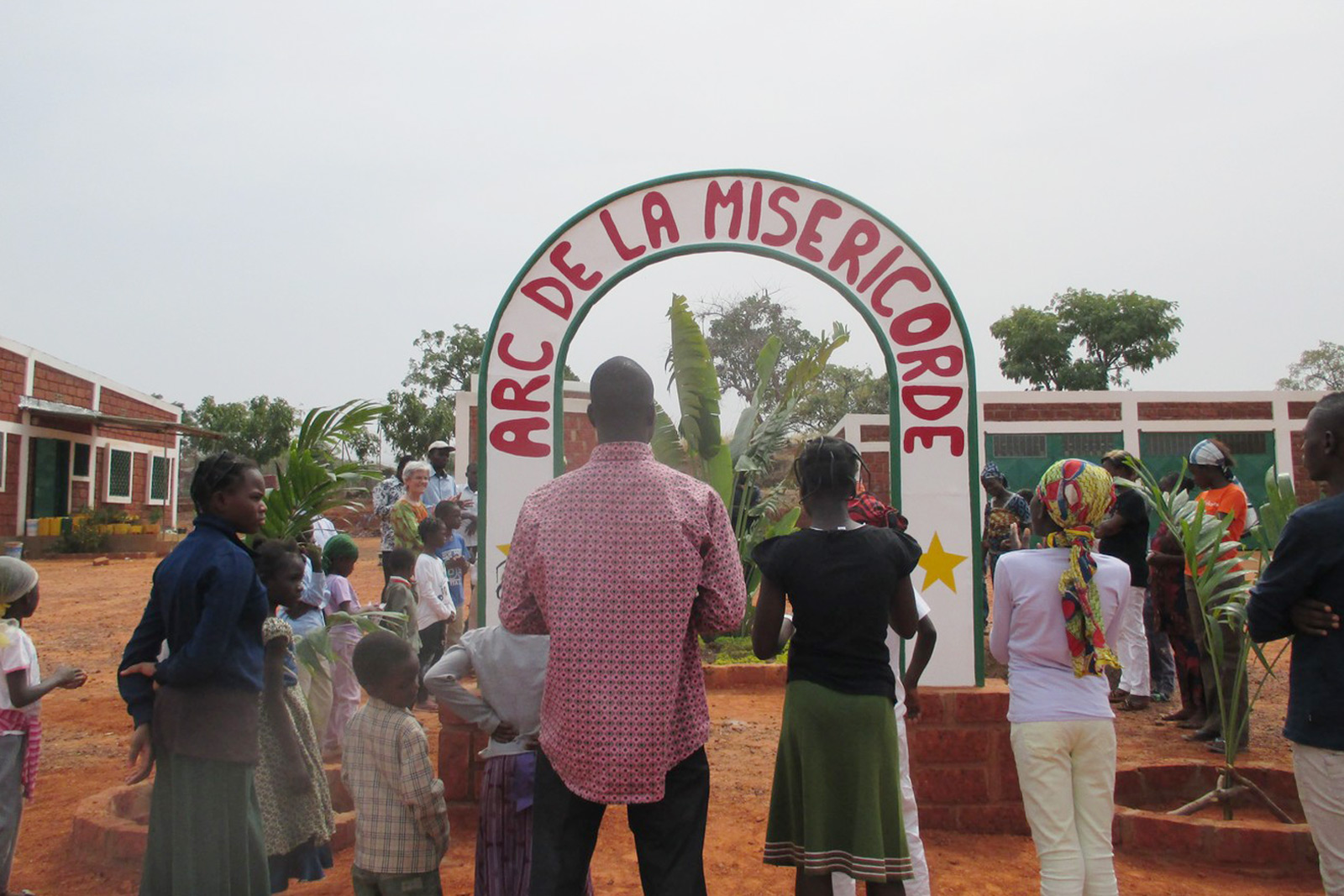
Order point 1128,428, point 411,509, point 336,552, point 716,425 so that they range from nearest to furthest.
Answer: point 336,552
point 411,509
point 716,425
point 1128,428

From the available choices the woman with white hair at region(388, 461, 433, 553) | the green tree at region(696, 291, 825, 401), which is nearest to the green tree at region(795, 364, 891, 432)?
the green tree at region(696, 291, 825, 401)

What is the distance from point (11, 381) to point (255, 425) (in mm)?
14205

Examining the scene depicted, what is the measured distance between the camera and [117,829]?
4195mm

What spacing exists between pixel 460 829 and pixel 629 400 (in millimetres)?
2820

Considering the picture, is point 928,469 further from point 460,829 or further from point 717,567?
point 460,829

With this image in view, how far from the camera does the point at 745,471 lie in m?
10.3

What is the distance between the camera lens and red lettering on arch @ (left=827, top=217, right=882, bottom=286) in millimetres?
4672

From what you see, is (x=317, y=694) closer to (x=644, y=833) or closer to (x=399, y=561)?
(x=399, y=561)

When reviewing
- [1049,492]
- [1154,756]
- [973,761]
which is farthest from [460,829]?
[1154,756]

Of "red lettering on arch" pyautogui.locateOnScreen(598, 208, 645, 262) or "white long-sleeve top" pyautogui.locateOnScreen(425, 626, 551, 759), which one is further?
"red lettering on arch" pyautogui.locateOnScreen(598, 208, 645, 262)

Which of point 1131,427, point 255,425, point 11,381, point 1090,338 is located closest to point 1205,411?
point 1131,427

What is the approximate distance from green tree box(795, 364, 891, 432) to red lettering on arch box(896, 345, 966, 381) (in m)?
28.8

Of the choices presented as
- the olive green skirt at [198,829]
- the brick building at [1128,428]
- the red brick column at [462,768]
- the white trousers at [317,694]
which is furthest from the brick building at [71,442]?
the olive green skirt at [198,829]

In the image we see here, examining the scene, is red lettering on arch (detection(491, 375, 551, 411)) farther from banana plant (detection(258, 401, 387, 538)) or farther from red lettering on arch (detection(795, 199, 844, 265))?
red lettering on arch (detection(795, 199, 844, 265))
